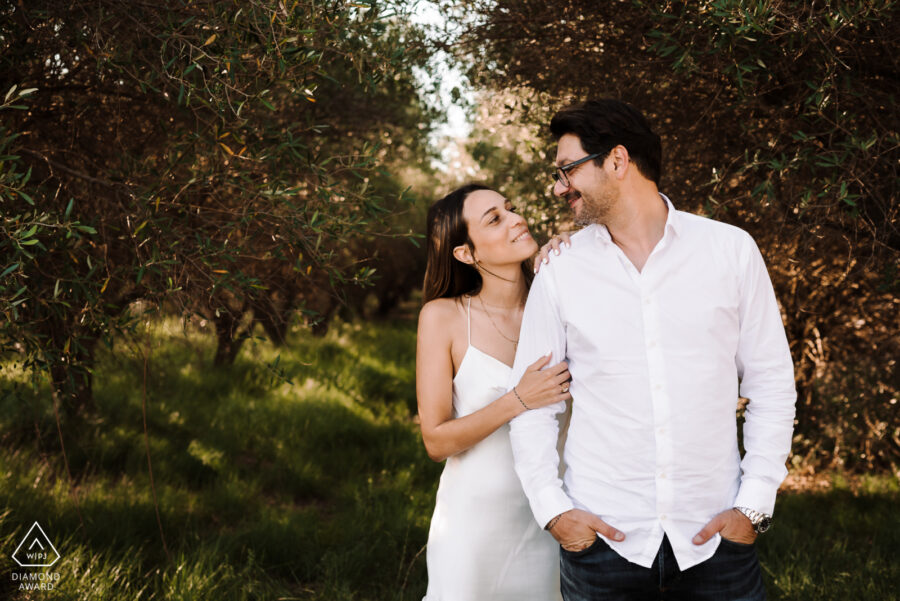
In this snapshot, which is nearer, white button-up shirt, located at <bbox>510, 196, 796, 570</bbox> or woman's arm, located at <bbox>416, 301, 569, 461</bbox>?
white button-up shirt, located at <bbox>510, 196, 796, 570</bbox>

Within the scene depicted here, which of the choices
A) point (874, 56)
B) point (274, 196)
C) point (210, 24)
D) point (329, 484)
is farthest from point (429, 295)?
point (329, 484)

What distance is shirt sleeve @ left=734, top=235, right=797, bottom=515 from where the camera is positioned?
227 cm

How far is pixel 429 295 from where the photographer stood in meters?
3.27

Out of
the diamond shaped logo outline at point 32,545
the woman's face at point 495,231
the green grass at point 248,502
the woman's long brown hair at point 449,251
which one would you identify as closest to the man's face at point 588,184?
the woman's face at point 495,231

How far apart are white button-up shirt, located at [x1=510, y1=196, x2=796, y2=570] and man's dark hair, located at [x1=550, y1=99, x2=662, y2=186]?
0.28m

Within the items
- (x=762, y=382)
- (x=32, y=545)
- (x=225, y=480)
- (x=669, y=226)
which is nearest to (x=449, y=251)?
(x=669, y=226)

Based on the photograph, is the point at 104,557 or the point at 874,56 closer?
the point at 874,56

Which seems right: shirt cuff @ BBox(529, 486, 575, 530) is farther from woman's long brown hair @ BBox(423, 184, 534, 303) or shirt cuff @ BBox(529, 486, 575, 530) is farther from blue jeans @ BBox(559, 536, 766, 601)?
woman's long brown hair @ BBox(423, 184, 534, 303)

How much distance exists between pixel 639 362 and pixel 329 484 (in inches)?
186

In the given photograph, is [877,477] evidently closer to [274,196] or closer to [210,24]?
[274,196]

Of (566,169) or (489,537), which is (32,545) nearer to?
(489,537)

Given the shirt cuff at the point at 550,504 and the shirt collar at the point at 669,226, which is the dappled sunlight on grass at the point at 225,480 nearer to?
the shirt cuff at the point at 550,504

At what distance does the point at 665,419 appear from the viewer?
7.33 ft

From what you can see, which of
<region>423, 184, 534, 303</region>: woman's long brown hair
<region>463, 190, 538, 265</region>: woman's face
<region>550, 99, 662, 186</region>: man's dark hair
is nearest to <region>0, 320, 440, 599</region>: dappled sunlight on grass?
<region>423, 184, 534, 303</region>: woman's long brown hair
